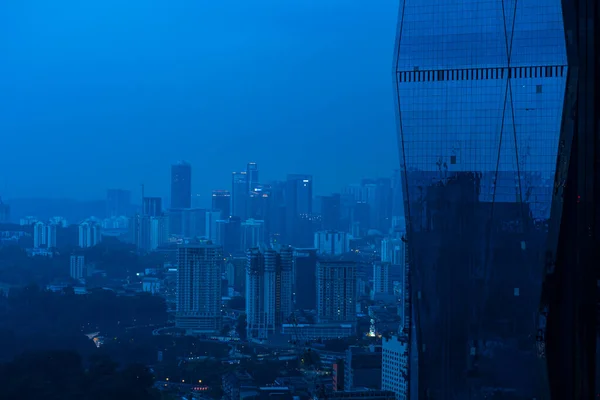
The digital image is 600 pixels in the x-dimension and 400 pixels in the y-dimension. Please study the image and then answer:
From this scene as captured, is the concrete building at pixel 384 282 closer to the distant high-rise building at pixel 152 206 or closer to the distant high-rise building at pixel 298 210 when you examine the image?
the distant high-rise building at pixel 298 210

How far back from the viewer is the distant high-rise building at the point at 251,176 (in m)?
9.90

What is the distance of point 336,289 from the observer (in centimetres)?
934

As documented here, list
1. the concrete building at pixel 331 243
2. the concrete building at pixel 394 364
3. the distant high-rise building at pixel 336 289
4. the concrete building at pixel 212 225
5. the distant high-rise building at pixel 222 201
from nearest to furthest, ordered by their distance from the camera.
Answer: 1. the concrete building at pixel 394 364
2. the distant high-rise building at pixel 336 289
3. the concrete building at pixel 331 243
4. the distant high-rise building at pixel 222 201
5. the concrete building at pixel 212 225

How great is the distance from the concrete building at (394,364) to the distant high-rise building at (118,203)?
7618 millimetres

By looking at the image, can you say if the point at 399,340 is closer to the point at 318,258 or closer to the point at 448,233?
the point at 448,233

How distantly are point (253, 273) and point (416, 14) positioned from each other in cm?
736

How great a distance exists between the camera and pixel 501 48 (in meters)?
2.19

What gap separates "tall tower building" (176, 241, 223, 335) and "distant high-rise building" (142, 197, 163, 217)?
1.76 meters

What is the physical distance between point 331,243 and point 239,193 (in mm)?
1452

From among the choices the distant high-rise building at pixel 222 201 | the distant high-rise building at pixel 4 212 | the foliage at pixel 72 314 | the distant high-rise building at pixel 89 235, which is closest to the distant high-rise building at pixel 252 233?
the distant high-rise building at pixel 222 201

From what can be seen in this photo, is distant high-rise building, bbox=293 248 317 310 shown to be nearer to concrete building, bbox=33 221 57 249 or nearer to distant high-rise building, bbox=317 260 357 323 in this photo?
distant high-rise building, bbox=317 260 357 323

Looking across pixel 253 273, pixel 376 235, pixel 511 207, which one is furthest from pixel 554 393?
pixel 253 273

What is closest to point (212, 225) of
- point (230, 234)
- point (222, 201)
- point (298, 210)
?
point (230, 234)

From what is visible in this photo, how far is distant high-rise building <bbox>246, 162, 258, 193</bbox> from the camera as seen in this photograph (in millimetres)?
9898
